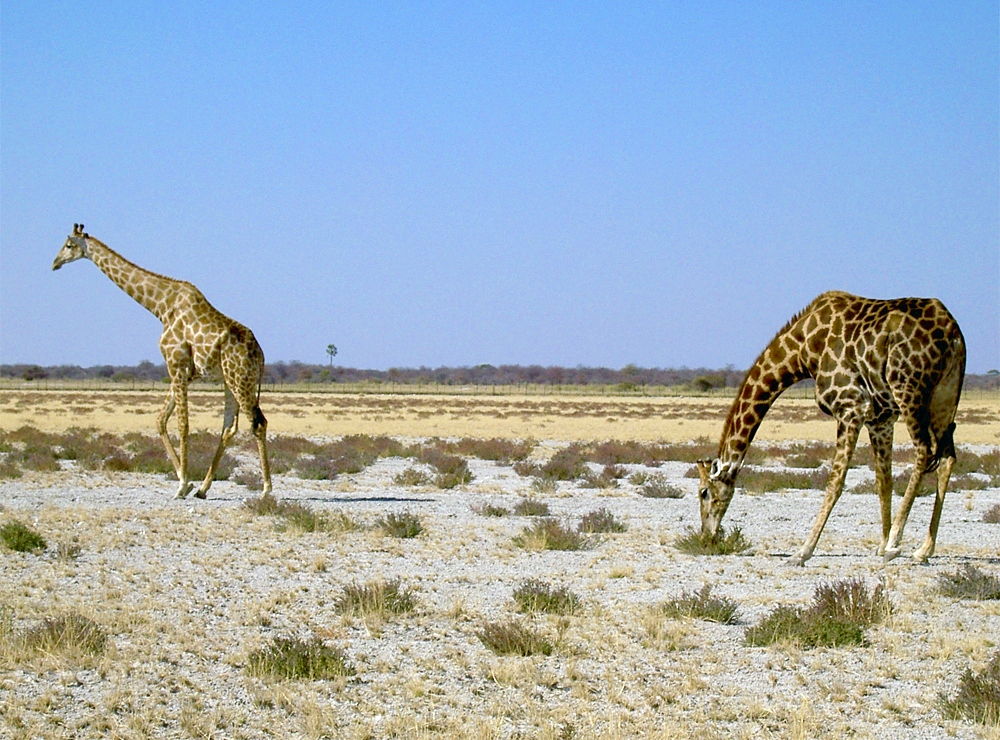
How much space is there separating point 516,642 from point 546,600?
1450 millimetres

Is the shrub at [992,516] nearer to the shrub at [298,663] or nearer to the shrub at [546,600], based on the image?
the shrub at [546,600]

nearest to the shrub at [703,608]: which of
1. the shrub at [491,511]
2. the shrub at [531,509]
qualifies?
the shrub at [531,509]

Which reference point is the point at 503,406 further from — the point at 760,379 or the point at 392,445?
the point at 760,379

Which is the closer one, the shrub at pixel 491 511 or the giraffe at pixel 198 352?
the shrub at pixel 491 511

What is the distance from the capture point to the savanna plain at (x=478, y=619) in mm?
6656

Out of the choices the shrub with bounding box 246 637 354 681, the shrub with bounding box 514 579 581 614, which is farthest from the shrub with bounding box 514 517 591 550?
the shrub with bounding box 246 637 354 681

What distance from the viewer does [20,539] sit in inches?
467

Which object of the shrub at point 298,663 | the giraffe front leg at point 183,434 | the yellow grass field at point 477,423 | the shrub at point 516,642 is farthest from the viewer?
the yellow grass field at point 477,423

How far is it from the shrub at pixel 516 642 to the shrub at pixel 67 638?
282 centimetres

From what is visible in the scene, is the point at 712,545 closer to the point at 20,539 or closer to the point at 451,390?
the point at 20,539

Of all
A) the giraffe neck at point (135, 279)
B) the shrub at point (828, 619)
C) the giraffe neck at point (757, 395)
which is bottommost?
the shrub at point (828, 619)

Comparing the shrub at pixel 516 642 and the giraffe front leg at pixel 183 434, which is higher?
the giraffe front leg at pixel 183 434

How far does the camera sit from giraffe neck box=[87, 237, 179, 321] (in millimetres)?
17344

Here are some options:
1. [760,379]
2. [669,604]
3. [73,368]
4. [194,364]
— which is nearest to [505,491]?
[194,364]
